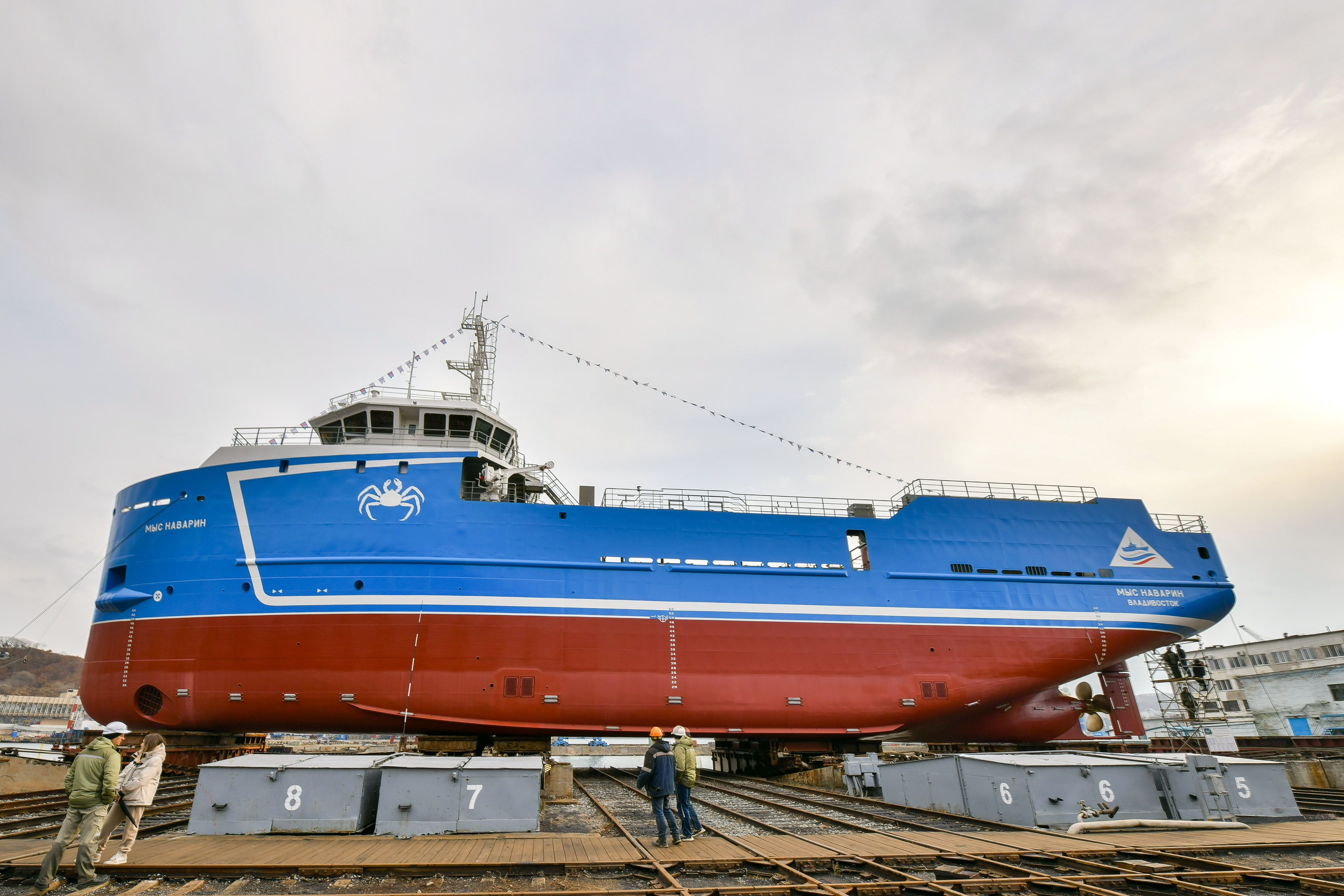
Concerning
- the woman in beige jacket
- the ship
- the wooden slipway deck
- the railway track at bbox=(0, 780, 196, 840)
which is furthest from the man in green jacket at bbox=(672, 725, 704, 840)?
the ship

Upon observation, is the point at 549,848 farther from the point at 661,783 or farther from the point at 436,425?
the point at 436,425

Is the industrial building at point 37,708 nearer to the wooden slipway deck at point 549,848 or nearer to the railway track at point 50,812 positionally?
the railway track at point 50,812

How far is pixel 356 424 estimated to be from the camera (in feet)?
59.2

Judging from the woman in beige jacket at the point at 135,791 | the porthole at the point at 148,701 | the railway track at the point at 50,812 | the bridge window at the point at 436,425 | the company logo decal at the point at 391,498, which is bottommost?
the railway track at the point at 50,812

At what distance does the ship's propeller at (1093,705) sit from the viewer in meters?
18.8

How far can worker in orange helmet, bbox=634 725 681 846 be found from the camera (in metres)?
6.84

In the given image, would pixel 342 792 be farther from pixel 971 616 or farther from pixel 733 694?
pixel 971 616

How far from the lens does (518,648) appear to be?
591 inches

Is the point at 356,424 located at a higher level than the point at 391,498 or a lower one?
higher

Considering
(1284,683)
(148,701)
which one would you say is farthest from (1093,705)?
(1284,683)

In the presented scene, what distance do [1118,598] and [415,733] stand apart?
61.9 feet

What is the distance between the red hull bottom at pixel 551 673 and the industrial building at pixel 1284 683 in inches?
896

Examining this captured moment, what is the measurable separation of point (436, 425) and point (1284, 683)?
161 ft

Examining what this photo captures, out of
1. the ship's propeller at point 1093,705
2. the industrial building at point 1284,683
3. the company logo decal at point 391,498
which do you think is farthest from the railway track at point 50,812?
the industrial building at point 1284,683
